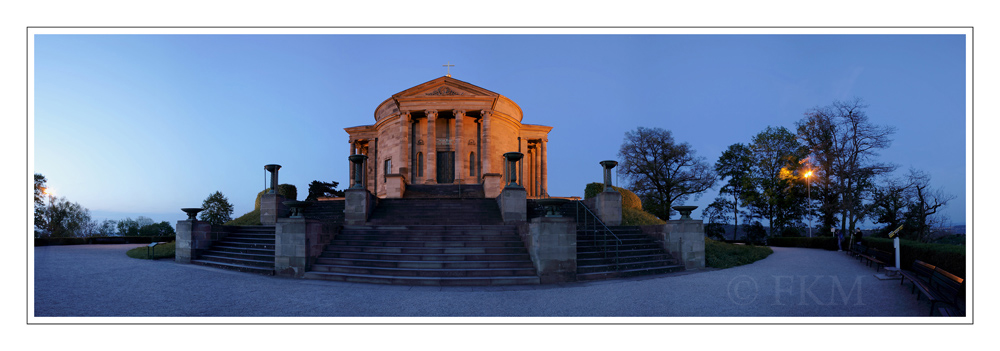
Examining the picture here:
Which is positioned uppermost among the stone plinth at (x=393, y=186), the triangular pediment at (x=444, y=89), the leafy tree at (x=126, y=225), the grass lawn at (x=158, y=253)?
the triangular pediment at (x=444, y=89)

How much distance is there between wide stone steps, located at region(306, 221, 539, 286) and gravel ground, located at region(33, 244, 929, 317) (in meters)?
0.52

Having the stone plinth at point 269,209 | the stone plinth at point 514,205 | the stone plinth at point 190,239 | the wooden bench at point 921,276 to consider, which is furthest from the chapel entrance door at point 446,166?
the wooden bench at point 921,276

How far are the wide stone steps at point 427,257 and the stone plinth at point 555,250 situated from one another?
1.30 ft

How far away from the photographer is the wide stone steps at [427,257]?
9.93 meters

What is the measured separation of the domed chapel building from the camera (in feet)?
96.3

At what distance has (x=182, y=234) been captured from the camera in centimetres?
1430

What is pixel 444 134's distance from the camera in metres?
30.9

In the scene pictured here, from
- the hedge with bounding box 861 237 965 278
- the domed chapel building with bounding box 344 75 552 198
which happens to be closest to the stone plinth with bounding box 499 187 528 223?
the hedge with bounding box 861 237 965 278

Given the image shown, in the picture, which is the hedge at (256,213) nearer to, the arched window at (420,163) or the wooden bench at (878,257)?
the arched window at (420,163)

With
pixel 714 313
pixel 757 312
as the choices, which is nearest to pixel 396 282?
pixel 714 313

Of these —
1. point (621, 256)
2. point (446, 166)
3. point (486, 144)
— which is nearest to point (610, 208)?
point (621, 256)

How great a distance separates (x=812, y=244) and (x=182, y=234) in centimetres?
3271

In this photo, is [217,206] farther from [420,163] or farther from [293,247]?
[293,247]

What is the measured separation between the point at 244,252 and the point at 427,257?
6.88m
